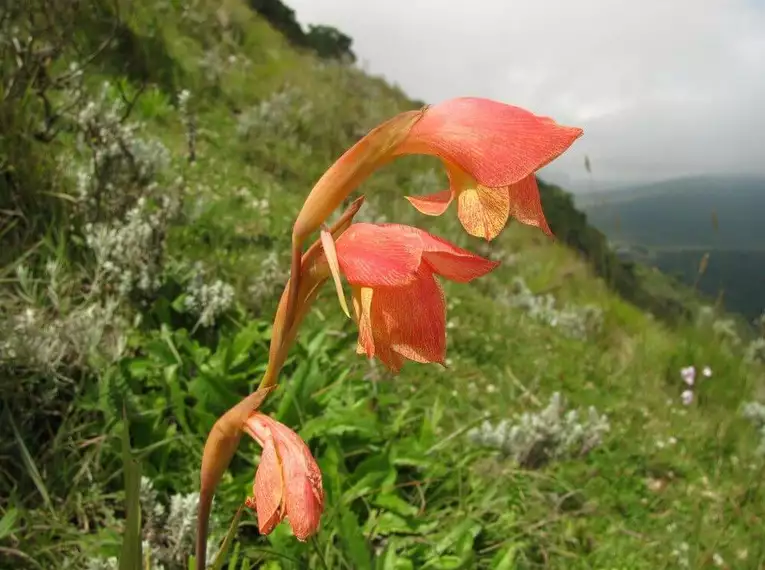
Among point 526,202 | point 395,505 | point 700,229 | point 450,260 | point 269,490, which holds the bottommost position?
point 395,505

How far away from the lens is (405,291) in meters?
0.90

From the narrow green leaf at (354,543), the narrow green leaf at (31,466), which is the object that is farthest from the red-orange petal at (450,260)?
the narrow green leaf at (31,466)

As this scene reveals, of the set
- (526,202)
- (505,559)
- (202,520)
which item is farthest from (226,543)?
(505,559)

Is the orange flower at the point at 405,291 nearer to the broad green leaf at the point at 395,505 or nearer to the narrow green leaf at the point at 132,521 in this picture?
the narrow green leaf at the point at 132,521

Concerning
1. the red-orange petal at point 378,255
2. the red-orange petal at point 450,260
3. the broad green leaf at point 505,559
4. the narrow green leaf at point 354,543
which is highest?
the red-orange petal at point 450,260

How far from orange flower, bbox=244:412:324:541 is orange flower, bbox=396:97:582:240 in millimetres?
388

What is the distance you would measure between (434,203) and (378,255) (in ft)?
0.53

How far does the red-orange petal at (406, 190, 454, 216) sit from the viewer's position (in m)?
1.00

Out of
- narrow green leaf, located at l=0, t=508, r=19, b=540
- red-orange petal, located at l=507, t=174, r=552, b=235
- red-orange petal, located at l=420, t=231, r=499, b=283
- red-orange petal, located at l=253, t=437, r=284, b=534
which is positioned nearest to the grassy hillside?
narrow green leaf, located at l=0, t=508, r=19, b=540

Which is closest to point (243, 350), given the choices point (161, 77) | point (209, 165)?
point (209, 165)

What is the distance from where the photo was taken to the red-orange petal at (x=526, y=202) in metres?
0.98

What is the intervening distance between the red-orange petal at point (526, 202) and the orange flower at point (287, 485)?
0.44 m

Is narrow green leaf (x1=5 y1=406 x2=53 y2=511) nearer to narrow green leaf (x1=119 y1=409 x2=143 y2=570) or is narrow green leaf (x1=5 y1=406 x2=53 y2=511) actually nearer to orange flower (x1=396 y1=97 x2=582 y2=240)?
narrow green leaf (x1=119 y1=409 x2=143 y2=570)

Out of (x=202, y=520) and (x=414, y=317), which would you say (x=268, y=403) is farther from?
(x=414, y=317)
